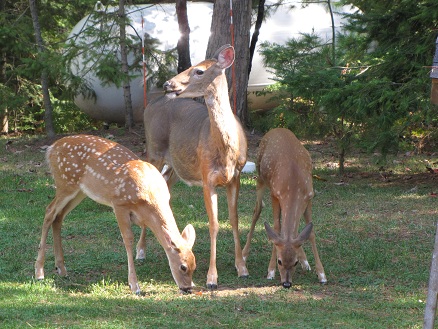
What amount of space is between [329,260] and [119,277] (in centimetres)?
214

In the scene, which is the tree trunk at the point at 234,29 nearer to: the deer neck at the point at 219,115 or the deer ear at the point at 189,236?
the deer neck at the point at 219,115

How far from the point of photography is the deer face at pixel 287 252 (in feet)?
22.7

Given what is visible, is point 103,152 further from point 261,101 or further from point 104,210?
point 261,101

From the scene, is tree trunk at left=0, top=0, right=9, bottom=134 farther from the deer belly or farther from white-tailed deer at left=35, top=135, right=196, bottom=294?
the deer belly

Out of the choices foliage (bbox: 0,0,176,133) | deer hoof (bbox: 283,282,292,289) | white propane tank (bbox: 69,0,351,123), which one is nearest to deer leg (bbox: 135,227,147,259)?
deer hoof (bbox: 283,282,292,289)

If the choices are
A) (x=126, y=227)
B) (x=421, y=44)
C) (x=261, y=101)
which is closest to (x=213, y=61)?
(x=126, y=227)

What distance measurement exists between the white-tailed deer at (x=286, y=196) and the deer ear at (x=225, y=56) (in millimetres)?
921

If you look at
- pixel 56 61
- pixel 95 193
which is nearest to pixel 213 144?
pixel 95 193

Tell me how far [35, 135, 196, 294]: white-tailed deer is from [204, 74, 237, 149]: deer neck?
74 centimetres

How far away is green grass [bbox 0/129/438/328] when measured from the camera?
19.2 feet

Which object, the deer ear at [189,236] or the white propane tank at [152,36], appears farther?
the white propane tank at [152,36]

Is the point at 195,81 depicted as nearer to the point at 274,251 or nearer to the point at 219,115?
the point at 219,115

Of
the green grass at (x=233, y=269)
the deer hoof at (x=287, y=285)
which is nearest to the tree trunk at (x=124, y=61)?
the green grass at (x=233, y=269)

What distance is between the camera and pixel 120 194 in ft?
22.7
